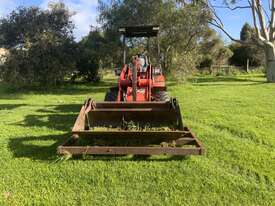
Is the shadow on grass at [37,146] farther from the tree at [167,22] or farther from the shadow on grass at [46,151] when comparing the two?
the tree at [167,22]

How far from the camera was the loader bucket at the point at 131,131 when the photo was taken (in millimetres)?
5824

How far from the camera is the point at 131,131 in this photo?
19.6 ft

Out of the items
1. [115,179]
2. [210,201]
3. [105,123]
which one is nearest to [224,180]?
[210,201]

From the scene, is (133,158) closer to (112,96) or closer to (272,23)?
(112,96)

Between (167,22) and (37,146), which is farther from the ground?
(167,22)

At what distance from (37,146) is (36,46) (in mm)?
13521

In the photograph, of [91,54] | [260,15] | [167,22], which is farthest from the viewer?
[260,15]

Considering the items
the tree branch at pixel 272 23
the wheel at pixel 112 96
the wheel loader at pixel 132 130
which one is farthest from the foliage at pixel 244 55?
the wheel loader at pixel 132 130

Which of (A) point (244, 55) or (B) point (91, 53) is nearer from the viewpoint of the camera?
(B) point (91, 53)

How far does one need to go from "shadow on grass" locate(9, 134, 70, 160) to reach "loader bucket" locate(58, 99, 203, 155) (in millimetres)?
353

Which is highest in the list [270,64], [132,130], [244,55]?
[244,55]

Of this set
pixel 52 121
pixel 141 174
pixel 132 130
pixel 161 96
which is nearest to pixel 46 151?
pixel 132 130

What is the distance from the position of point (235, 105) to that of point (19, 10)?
13217mm

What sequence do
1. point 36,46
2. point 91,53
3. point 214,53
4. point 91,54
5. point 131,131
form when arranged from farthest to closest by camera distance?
1. point 214,53
2. point 91,54
3. point 91,53
4. point 36,46
5. point 131,131
